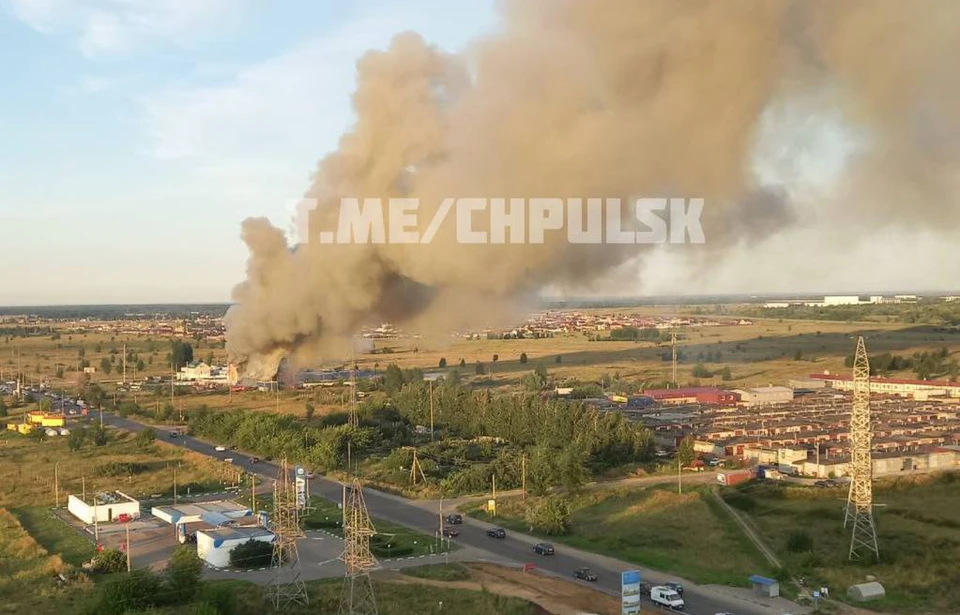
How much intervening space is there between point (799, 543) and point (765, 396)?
30623 millimetres

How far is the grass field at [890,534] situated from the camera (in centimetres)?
1652

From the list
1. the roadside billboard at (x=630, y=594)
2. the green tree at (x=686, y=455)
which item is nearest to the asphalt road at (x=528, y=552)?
the roadside billboard at (x=630, y=594)

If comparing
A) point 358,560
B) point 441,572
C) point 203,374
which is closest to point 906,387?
point 441,572

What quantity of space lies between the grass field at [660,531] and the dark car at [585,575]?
5.39 feet

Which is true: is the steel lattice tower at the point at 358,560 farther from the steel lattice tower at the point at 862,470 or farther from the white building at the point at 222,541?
the steel lattice tower at the point at 862,470

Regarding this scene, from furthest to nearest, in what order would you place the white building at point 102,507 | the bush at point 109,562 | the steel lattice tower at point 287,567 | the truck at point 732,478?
the truck at point 732,478, the white building at point 102,507, the bush at point 109,562, the steel lattice tower at point 287,567

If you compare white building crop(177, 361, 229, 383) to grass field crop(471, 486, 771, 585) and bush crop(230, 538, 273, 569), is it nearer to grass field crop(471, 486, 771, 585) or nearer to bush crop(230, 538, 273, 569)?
grass field crop(471, 486, 771, 585)

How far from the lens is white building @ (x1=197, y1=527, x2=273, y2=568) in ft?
64.7

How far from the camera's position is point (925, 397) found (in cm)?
4875

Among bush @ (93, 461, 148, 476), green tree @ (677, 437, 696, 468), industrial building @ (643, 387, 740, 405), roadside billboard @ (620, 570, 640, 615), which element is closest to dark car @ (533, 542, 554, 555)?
roadside billboard @ (620, 570, 640, 615)

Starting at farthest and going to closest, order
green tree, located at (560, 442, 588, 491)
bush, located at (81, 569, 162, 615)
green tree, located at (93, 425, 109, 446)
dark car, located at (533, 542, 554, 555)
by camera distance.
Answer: green tree, located at (93, 425, 109, 446) → green tree, located at (560, 442, 588, 491) → dark car, located at (533, 542, 554, 555) → bush, located at (81, 569, 162, 615)

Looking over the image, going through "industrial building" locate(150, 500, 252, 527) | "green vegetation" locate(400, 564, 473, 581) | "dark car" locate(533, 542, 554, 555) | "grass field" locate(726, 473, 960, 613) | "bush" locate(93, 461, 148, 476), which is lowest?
"bush" locate(93, 461, 148, 476)

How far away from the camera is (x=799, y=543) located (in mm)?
19391

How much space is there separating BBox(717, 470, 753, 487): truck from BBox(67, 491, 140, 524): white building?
17.9 m
